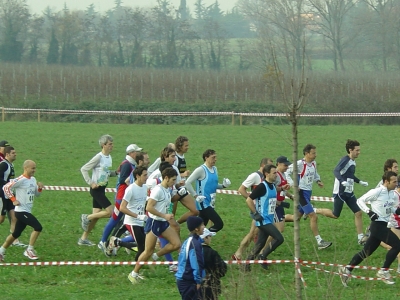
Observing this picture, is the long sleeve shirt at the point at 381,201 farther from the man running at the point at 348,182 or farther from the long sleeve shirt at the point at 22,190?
the long sleeve shirt at the point at 22,190

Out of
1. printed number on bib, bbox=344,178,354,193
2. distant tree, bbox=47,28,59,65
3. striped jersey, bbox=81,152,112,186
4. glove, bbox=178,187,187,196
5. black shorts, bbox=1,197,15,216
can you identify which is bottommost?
black shorts, bbox=1,197,15,216

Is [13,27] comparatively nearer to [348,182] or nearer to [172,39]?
[172,39]

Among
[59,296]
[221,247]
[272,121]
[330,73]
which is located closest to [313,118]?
[272,121]

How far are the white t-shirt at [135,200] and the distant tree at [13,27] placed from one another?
217 ft

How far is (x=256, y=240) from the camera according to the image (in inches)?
479

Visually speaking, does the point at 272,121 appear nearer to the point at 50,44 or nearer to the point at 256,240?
the point at 256,240

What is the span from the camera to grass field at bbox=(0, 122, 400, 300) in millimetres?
10281

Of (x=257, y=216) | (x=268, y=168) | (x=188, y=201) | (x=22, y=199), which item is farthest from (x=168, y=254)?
(x=22, y=199)

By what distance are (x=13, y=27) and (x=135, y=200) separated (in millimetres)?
70646

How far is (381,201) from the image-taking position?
1101 cm

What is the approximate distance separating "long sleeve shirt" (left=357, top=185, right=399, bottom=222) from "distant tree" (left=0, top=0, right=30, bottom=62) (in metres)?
67.8

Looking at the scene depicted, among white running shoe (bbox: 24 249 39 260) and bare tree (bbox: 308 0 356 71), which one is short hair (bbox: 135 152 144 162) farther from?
bare tree (bbox: 308 0 356 71)

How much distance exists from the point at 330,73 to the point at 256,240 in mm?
45780

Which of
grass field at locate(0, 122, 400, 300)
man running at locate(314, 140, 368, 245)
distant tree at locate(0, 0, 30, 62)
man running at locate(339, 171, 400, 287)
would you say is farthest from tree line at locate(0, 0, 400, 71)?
man running at locate(339, 171, 400, 287)
